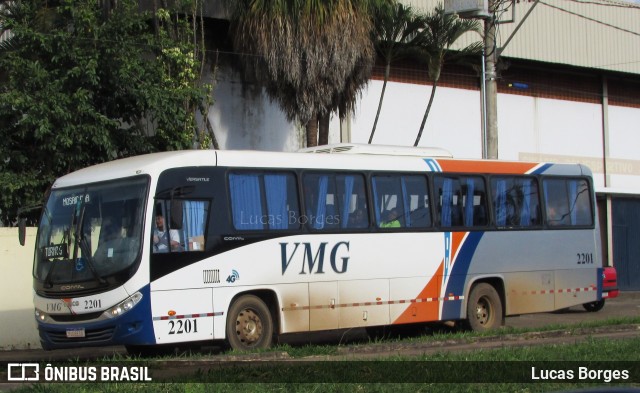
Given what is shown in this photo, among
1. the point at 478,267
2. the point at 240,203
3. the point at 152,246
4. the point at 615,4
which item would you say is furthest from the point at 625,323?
the point at 615,4

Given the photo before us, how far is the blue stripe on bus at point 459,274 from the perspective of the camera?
60.2ft

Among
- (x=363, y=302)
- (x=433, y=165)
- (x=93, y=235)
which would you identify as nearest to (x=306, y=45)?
(x=433, y=165)

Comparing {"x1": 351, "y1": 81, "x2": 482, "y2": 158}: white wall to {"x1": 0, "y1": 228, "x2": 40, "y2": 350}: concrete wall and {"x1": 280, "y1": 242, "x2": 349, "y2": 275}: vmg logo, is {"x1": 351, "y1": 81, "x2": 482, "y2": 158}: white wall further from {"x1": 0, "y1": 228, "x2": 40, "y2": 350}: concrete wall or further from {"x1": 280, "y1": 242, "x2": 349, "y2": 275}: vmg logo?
{"x1": 0, "y1": 228, "x2": 40, "y2": 350}: concrete wall

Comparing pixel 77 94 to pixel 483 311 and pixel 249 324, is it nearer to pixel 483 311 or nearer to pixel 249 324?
pixel 249 324

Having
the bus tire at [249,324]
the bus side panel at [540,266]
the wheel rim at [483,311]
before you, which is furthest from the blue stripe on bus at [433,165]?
the bus tire at [249,324]

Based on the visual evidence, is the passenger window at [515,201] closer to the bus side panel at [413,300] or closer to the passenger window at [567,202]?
the passenger window at [567,202]

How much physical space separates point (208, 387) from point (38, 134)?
9620mm

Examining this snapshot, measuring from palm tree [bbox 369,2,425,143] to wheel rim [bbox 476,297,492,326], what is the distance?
7.49m

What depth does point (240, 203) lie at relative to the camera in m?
15.6

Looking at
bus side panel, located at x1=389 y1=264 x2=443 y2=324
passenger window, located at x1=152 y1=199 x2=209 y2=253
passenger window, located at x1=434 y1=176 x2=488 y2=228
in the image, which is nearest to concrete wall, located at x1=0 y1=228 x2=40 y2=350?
passenger window, located at x1=152 y1=199 x2=209 y2=253

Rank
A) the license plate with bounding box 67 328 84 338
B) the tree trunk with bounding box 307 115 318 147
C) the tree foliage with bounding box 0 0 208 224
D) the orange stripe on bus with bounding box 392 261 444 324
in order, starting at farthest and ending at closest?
the tree trunk with bounding box 307 115 318 147 → the tree foliage with bounding box 0 0 208 224 → the orange stripe on bus with bounding box 392 261 444 324 → the license plate with bounding box 67 328 84 338

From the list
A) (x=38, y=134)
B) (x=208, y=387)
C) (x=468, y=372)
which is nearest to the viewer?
(x=208, y=387)

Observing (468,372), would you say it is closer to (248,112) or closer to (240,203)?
(240,203)

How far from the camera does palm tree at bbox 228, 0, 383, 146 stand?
21.6 meters
